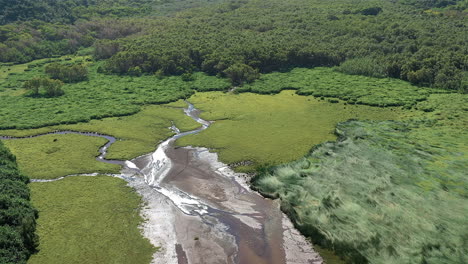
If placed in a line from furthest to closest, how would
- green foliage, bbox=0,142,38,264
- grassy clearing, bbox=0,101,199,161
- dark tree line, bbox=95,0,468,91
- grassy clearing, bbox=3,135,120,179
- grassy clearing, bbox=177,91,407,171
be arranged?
dark tree line, bbox=95,0,468,91
grassy clearing, bbox=0,101,199,161
grassy clearing, bbox=177,91,407,171
grassy clearing, bbox=3,135,120,179
green foliage, bbox=0,142,38,264

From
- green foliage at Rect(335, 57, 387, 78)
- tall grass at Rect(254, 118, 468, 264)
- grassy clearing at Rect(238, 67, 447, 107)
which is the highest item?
green foliage at Rect(335, 57, 387, 78)

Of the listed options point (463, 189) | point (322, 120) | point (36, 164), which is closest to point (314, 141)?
point (322, 120)

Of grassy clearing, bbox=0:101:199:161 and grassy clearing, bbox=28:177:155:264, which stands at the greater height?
grassy clearing, bbox=0:101:199:161

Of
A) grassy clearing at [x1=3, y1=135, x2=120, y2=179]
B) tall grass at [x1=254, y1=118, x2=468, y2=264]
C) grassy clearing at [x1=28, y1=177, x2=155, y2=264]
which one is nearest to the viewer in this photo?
tall grass at [x1=254, y1=118, x2=468, y2=264]

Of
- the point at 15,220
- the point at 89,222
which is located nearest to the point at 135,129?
the point at 89,222

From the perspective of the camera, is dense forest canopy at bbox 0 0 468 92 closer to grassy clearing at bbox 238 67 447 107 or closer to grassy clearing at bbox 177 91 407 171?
A: grassy clearing at bbox 238 67 447 107

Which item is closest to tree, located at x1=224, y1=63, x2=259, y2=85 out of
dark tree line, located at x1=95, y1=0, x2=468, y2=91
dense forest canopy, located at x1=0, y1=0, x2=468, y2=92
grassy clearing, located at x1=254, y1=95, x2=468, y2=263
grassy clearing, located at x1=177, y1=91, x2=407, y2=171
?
dark tree line, located at x1=95, y1=0, x2=468, y2=91

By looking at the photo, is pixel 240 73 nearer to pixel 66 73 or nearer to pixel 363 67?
pixel 363 67
